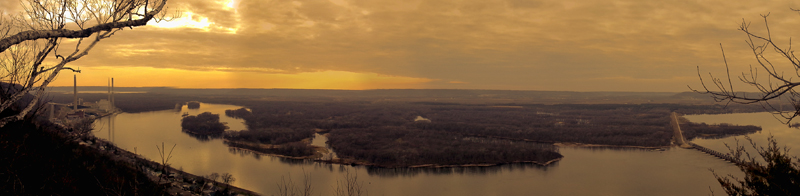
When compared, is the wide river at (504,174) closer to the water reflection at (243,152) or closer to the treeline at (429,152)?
the water reflection at (243,152)

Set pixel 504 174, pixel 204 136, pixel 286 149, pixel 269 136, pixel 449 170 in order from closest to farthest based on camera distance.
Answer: pixel 504 174 → pixel 449 170 → pixel 286 149 → pixel 269 136 → pixel 204 136

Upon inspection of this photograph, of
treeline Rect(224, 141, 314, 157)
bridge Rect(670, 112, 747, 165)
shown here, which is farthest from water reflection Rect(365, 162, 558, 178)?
bridge Rect(670, 112, 747, 165)

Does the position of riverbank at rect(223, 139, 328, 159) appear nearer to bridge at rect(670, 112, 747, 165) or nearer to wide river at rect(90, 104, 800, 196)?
wide river at rect(90, 104, 800, 196)

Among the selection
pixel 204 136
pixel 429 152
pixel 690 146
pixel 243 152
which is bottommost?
pixel 243 152

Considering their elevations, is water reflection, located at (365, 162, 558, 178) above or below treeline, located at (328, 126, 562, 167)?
below

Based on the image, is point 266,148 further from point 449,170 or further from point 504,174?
point 504,174

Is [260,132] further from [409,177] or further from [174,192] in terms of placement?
[174,192]

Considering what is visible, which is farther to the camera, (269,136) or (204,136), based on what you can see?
(204,136)

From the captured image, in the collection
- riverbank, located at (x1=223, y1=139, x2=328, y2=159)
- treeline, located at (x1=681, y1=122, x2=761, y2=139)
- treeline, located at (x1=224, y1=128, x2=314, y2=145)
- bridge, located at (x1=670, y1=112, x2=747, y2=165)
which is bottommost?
riverbank, located at (x1=223, y1=139, x2=328, y2=159)

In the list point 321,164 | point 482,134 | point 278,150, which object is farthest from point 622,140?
point 278,150

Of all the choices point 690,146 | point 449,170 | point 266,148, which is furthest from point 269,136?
point 690,146
